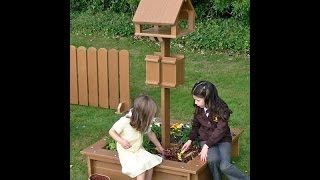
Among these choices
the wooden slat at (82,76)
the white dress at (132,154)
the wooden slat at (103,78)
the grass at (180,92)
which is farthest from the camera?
the wooden slat at (82,76)

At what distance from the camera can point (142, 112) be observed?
4.64 metres

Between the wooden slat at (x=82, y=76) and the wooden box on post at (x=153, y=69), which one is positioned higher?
the wooden box on post at (x=153, y=69)

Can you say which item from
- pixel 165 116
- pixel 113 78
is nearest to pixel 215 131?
pixel 165 116

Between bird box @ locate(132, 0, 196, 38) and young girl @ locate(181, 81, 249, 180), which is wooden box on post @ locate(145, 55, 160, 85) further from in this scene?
young girl @ locate(181, 81, 249, 180)

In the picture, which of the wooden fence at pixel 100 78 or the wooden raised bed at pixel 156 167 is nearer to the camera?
the wooden raised bed at pixel 156 167

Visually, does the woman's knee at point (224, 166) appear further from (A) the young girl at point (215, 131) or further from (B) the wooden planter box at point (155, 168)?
(B) the wooden planter box at point (155, 168)

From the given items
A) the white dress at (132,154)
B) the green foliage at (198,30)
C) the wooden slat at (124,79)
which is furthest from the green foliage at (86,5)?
the white dress at (132,154)

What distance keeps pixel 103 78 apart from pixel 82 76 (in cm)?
30

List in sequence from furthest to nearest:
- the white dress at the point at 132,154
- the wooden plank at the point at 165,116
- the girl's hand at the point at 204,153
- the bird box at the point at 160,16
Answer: the wooden plank at the point at 165,116 → the girl's hand at the point at 204,153 → the white dress at the point at 132,154 → the bird box at the point at 160,16

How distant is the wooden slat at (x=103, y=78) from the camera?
6.87 metres

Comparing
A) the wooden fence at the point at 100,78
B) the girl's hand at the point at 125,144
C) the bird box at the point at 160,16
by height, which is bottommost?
the girl's hand at the point at 125,144

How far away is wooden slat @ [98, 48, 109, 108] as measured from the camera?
6.87 metres

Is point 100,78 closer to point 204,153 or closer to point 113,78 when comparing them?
point 113,78

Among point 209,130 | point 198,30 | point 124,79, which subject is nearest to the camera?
point 209,130
